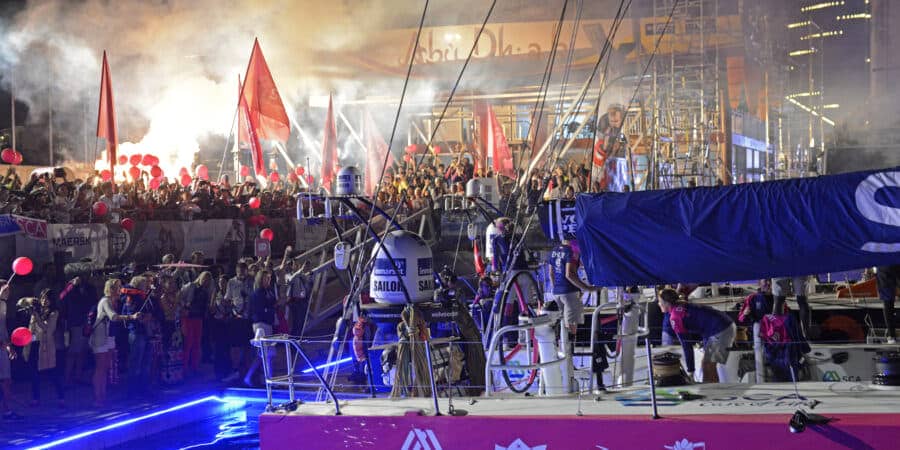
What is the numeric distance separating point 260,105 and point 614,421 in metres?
18.9

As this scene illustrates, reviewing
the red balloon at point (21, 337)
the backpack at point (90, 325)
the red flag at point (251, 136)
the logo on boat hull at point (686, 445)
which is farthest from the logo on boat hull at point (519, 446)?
the red flag at point (251, 136)

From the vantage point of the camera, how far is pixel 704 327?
376 inches

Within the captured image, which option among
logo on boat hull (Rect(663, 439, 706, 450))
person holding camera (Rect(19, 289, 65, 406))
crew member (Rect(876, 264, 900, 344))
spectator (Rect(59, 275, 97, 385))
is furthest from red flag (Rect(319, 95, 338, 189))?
logo on boat hull (Rect(663, 439, 706, 450))

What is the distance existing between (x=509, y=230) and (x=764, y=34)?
27.3 meters

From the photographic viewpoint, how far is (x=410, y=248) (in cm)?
1200

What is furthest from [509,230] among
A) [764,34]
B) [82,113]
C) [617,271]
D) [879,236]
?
[764,34]

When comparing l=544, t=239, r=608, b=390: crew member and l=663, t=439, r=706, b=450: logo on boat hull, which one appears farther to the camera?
l=544, t=239, r=608, b=390: crew member

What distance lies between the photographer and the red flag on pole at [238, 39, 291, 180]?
2444 centimetres

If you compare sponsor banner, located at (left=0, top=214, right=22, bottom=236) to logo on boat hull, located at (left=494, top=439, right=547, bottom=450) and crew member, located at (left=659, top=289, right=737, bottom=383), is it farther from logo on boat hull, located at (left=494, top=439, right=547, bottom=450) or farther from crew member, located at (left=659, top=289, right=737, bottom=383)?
crew member, located at (left=659, top=289, right=737, bottom=383)

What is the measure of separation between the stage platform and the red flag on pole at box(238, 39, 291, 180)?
1683cm

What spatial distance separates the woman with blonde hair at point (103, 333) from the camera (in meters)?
13.0

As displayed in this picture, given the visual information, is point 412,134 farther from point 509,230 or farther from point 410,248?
point 410,248

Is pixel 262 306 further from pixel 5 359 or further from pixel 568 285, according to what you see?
pixel 568 285

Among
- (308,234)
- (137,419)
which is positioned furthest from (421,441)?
(308,234)
